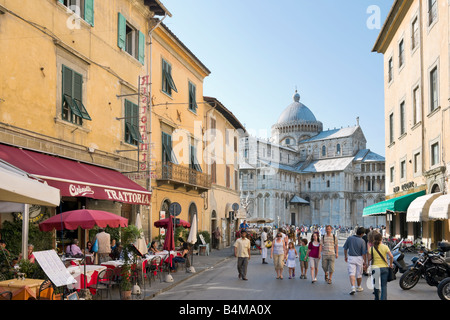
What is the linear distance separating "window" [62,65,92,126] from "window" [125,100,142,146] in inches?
116

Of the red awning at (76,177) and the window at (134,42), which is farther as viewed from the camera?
the window at (134,42)

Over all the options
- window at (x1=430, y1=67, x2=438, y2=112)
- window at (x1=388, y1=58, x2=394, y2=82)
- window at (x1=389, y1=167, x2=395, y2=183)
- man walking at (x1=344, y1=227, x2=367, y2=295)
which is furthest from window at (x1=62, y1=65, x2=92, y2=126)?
window at (x1=388, y1=58, x2=394, y2=82)

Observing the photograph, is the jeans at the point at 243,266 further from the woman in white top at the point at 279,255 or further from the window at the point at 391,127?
the window at the point at 391,127

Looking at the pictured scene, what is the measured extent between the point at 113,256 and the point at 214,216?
18.4 m

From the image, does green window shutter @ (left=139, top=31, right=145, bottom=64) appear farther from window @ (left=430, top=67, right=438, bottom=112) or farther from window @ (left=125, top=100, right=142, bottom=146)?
window @ (left=430, top=67, right=438, bottom=112)

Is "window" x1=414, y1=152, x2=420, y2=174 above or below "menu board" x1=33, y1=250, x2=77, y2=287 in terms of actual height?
Result: above

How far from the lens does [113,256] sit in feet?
46.1

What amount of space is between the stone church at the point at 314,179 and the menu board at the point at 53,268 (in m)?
78.8

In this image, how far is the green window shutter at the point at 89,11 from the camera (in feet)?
51.2

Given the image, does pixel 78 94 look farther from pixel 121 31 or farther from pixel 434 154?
pixel 434 154

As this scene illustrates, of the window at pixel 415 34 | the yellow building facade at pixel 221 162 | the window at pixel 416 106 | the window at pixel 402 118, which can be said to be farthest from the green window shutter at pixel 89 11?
the window at pixel 402 118

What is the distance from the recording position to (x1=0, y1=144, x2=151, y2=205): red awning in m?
11.4

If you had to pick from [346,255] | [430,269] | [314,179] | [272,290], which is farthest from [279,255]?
[314,179]

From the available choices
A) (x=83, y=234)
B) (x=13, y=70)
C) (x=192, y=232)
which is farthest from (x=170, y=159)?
(x=13, y=70)
